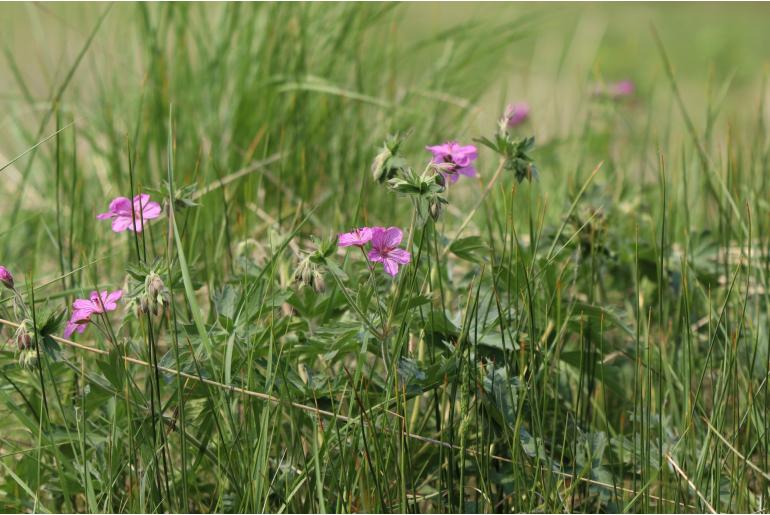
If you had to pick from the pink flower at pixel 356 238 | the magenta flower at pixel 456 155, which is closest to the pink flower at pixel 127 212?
the pink flower at pixel 356 238

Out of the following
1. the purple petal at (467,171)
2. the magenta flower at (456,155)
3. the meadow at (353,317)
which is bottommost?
the meadow at (353,317)

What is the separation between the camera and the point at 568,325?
1.65 meters

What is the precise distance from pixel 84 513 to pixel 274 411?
368 millimetres

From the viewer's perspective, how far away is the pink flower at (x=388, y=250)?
4.45 ft

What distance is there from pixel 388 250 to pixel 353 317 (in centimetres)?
26

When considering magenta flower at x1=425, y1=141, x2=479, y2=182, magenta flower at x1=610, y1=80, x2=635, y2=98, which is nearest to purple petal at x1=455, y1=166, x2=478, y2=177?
magenta flower at x1=425, y1=141, x2=479, y2=182

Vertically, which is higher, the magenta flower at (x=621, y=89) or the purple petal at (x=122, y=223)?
the magenta flower at (x=621, y=89)

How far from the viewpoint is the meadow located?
1378 mm

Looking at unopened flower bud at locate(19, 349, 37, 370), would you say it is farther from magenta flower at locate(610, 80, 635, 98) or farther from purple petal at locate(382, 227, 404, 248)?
magenta flower at locate(610, 80, 635, 98)

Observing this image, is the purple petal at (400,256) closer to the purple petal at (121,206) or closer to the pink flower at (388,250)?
the pink flower at (388,250)

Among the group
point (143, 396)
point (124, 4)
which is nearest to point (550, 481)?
point (143, 396)

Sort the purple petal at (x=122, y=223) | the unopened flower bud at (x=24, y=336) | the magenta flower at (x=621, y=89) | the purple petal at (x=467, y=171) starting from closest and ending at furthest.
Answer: the unopened flower bud at (x=24, y=336), the purple petal at (x=122, y=223), the purple petal at (x=467, y=171), the magenta flower at (x=621, y=89)

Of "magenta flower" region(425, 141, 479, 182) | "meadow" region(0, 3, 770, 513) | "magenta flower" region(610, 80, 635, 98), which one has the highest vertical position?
"magenta flower" region(610, 80, 635, 98)

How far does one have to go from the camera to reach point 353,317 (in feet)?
5.25
